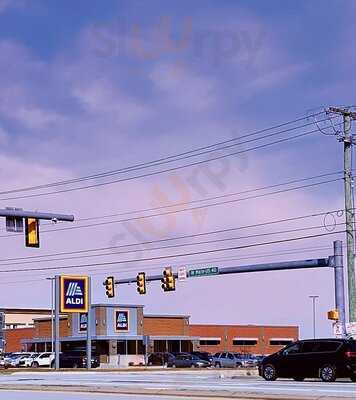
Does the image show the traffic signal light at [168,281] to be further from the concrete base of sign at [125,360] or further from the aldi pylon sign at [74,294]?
the concrete base of sign at [125,360]

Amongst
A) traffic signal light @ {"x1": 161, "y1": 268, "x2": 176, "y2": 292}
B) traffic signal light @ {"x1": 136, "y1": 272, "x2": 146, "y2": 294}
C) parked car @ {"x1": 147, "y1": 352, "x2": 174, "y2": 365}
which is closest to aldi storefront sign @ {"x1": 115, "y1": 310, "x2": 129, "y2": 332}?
parked car @ {"x1": 147, "y1": 352, "x2": 174, "y2": 365}

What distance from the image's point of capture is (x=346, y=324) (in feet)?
131

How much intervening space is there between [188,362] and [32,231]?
134ft

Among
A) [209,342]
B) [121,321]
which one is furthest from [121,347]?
[209,342]

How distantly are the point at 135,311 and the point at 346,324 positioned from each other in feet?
185

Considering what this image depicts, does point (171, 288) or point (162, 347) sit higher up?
point (171, 288)

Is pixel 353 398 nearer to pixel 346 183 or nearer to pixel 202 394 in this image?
pixel 202 394

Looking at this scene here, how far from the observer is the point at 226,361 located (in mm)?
76812

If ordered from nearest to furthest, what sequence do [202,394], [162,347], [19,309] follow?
[202,394], [162,347], [19,309]

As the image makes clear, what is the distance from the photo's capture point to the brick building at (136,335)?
91750mm

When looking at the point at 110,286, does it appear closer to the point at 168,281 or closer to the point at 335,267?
the point at 168,281

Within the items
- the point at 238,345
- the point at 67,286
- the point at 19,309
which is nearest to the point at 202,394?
the point at 67,286

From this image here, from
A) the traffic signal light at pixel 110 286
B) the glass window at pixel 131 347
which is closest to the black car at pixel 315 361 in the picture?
the traffic signal light at pixel 110 286

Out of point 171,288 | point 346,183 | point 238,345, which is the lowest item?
point 238,345
